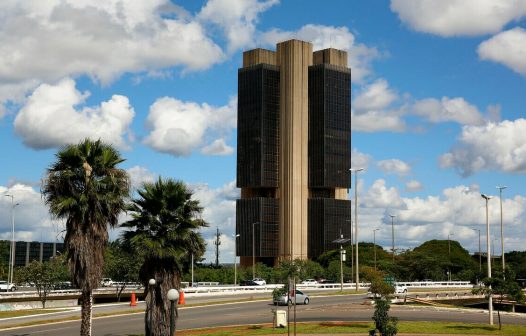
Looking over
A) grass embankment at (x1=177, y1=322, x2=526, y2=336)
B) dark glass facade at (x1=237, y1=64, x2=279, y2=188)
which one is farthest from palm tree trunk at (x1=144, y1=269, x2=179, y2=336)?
dark glass facade at (x1=237, y1=64, x2=279, y2=188)

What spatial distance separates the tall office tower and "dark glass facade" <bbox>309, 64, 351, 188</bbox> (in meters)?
0.26

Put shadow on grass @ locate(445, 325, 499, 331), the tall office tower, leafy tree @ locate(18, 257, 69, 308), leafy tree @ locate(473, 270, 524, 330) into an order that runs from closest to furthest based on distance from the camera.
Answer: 1. shadow on grass @ locate(445, 325, 499, 331)
2. leafy tree @ locate(473, 270, 524, 330)
3. leafy tree @ locate(18, 257, 69, 308)
4. the tall office tower

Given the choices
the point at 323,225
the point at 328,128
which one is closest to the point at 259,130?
the point at 328,128

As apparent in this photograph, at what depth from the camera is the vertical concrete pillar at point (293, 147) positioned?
176m

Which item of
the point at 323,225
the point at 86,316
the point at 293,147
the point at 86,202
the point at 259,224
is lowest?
the point at 86,316

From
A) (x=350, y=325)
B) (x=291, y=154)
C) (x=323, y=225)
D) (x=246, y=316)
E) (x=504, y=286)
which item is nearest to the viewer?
(x=504, y=286)

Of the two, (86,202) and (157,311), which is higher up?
(86,202)

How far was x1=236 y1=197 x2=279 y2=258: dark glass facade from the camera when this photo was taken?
17600 cm

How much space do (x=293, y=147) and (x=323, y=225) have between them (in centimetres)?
2103

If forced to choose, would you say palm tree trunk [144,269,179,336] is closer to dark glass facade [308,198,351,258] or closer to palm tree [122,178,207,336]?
palm tree [122,178,207,336]

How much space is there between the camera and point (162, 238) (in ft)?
116

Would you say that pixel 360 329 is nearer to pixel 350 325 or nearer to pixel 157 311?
pixel 350 325

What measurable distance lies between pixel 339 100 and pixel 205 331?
14678 cm

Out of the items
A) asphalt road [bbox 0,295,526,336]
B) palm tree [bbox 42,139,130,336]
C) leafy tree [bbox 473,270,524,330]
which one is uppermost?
palm tree [bbox 42,139,130,336]
